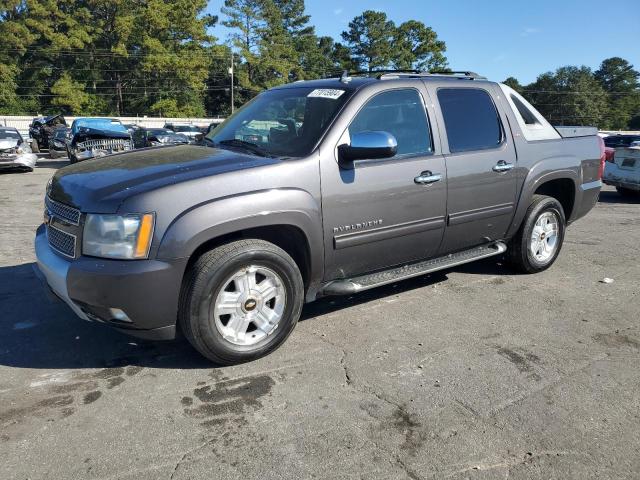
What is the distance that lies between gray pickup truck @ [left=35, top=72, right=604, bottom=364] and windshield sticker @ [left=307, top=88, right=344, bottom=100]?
0.02 meters

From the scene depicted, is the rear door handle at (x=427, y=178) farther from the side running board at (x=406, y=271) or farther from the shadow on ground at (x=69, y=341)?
the shadow on ground at (x=69, y=341)

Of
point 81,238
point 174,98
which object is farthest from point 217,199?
point 174,98

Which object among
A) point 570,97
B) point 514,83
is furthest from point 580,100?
point 514,83

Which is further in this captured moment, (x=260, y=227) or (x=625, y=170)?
(x=625, y=170)

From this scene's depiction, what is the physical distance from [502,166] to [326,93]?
173 cm

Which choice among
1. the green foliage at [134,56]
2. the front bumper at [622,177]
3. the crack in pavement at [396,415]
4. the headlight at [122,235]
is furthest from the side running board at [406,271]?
the green foliage at [134,56]

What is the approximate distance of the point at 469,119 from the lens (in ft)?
15.0

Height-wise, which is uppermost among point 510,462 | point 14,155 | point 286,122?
point 286,122

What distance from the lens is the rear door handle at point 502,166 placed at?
4.61 metres

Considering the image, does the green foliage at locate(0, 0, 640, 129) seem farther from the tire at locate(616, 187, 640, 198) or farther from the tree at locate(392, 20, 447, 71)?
the tire at locate(616, 187, 640, 198)

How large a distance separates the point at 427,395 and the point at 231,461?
1.21m

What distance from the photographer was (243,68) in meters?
65.9

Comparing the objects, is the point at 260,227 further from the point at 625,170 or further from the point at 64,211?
the point at 625,170

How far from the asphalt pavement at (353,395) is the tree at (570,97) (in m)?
79.6
